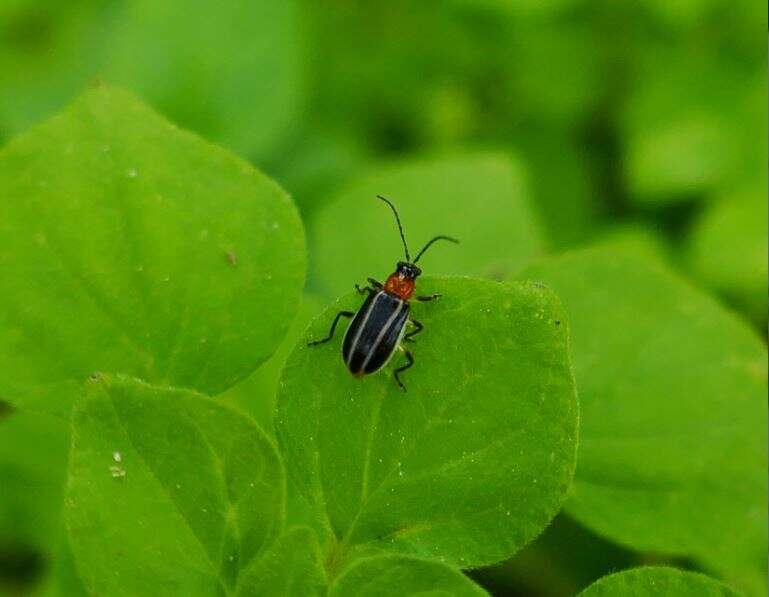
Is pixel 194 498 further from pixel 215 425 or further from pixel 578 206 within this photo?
pixel 578 206

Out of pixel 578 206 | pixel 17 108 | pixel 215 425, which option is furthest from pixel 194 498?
pixel 578 206

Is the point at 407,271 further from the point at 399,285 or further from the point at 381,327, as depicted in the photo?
the point at 381,327

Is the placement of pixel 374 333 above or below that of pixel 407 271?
above

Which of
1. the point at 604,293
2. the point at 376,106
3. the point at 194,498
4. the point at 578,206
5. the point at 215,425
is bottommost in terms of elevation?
the point at 578,206

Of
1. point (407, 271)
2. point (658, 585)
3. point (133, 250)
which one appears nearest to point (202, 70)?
point (407, 271)

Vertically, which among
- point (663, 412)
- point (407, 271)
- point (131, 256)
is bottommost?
point (663, 412)

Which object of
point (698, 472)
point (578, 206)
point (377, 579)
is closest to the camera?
point (377, 579)

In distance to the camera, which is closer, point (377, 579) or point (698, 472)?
point (377, 579)
